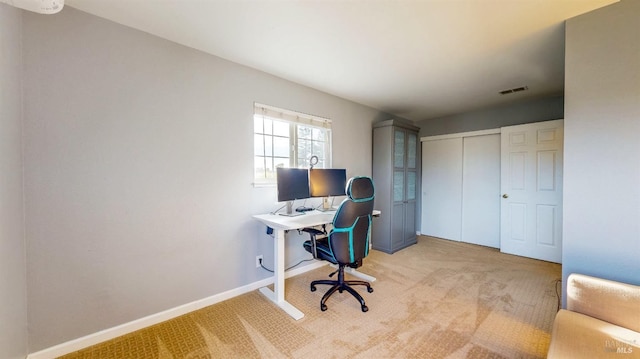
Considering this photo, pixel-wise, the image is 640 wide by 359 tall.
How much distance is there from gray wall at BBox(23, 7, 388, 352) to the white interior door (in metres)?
3.77

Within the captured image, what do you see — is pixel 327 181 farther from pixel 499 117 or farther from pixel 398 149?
pixel 499 117

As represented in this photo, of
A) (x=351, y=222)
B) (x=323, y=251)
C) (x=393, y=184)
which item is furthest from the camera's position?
(x=393, y=184)

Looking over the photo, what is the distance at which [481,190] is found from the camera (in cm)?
414

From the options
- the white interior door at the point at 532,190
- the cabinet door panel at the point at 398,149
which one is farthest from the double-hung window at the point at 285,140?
the white interior door at the point at 532,190

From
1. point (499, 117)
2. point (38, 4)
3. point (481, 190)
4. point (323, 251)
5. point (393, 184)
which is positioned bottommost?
point (323, 251)

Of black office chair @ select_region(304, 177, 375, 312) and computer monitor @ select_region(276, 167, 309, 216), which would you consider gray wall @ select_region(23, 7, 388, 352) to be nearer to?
computer monitor @ select_region(276, 167, 309, 216)

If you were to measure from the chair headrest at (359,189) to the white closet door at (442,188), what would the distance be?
9.89ft

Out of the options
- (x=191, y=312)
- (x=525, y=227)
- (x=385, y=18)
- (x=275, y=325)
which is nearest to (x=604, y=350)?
(x=275, y=325)

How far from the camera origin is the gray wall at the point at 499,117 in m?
3.51

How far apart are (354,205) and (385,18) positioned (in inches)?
57.6

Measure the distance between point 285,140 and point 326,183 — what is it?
0.73 m

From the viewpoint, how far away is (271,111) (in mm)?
2688

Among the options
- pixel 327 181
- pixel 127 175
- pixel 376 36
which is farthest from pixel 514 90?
pixel 127 175

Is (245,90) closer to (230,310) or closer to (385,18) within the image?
(385,18)
